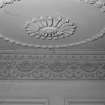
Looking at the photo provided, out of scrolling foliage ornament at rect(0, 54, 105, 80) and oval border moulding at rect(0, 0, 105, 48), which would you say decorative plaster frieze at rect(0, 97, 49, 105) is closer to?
scrolling foliage ornament at rect(0, 54, 105, 80)

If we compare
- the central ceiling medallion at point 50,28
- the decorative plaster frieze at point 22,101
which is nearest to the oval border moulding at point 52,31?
the central ceiling medallion at point 50,28

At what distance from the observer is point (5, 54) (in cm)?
349

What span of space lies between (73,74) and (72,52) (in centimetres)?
32

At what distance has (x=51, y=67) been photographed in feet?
11.7

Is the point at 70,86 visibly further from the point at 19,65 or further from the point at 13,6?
the point at 13,6

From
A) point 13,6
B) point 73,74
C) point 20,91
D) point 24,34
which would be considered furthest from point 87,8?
point 20,91

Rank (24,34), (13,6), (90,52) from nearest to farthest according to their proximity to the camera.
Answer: (13,6) → (24,34) → (90,52)

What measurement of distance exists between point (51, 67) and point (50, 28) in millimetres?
1048

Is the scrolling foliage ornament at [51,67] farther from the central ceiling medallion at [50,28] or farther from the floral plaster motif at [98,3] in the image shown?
the floral plaster motif at [98,3]

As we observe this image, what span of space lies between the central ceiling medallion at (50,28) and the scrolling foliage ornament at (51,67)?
0.72 metres

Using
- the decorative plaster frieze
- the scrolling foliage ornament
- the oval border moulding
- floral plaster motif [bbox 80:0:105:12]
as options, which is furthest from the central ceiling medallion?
the decorative plaster frieze

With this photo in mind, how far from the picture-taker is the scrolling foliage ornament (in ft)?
11.5

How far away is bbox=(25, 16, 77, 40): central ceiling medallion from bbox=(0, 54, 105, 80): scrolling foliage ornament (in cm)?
72

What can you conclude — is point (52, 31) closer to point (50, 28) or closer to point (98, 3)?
point (50, 28)
